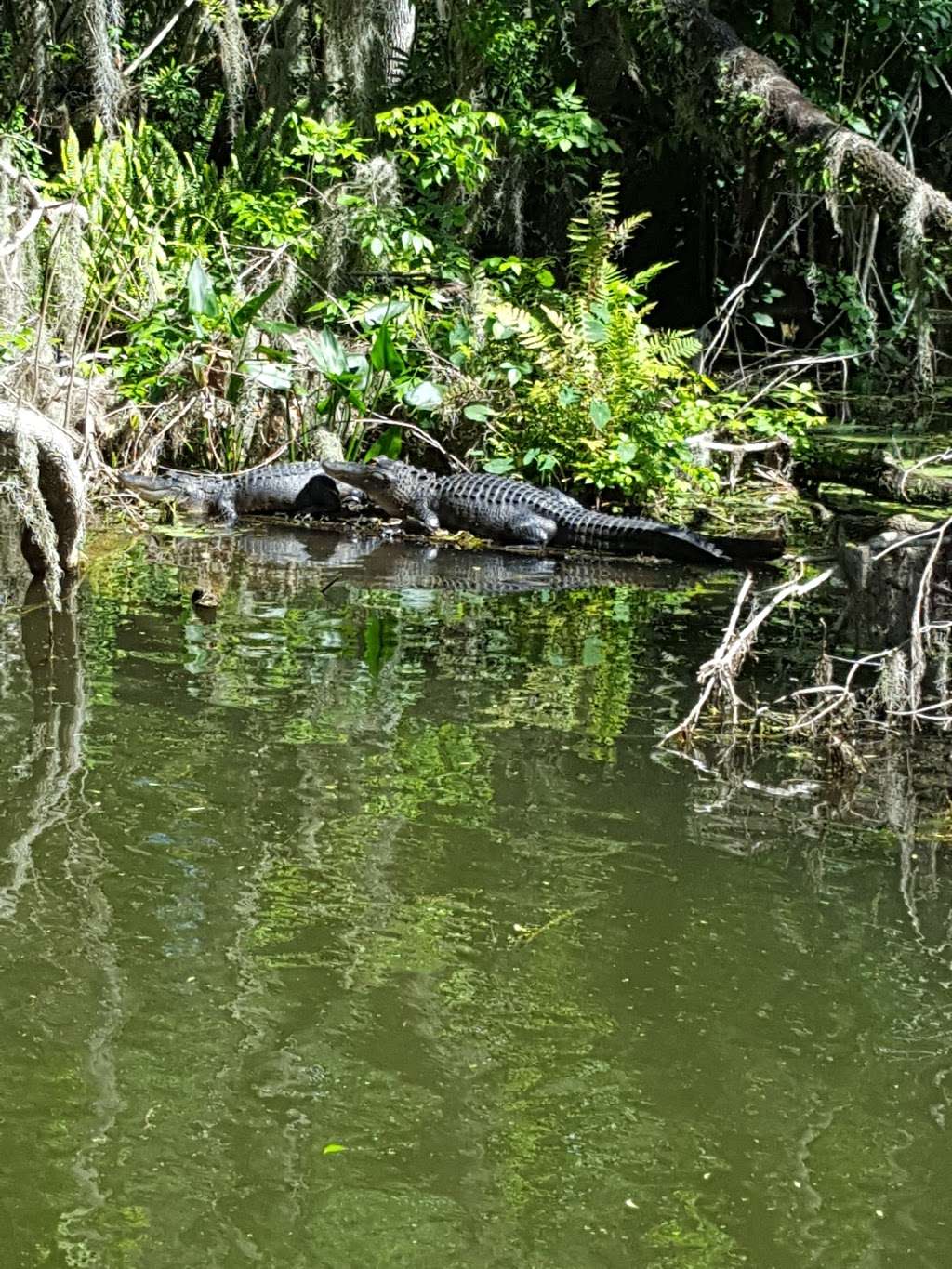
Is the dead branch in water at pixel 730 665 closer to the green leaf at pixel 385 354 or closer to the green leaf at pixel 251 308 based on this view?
the green leaf at pixel 385 354

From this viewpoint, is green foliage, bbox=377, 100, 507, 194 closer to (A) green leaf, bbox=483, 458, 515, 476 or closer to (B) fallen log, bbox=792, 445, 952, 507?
(A) green leaf, bbox=483, 458, 515, 476

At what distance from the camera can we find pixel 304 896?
3639 mm

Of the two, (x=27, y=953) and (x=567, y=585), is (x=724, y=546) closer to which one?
(x=567, y=585)

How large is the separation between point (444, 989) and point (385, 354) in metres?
6.83

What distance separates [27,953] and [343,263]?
8.52 m

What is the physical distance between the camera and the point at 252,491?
10.0m

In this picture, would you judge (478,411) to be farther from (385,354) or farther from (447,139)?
(447,139)

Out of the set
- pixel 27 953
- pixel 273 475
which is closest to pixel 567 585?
pixel 273 475

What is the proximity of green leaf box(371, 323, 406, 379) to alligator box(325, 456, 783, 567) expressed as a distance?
26.1 inches

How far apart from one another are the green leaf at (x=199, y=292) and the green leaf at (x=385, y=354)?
42.2 inches

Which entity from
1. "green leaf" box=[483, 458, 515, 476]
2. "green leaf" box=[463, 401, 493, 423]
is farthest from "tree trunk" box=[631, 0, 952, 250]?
"green leaf" box=[483, 458, 515, 476]

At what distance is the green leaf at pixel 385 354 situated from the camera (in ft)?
31.2

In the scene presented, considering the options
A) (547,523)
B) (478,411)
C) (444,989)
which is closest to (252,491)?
(478,411)

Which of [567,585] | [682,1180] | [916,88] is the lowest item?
[682,1180]
